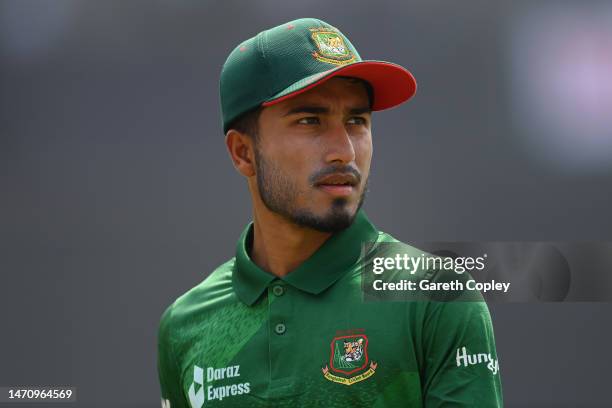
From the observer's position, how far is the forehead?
6.00 feet

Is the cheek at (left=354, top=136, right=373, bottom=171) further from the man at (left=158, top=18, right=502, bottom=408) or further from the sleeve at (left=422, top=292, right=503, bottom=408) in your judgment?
the sleeve at (left=422, top=292, right=503, bottom=408)

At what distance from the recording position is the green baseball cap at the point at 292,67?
184 cm

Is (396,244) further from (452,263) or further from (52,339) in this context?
(52,339)

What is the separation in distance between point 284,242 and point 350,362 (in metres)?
0.34

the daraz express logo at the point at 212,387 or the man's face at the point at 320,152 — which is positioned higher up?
the man's face at the point at 320,152

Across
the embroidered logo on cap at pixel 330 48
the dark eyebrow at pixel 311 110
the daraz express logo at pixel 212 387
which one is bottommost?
the daraz express logo at pixel 212 387

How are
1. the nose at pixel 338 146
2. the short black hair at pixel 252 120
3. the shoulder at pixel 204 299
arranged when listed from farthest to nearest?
the shoulder at pixel 204 299
the short black hair at pixel 252 120
the nose at pixel 338 146

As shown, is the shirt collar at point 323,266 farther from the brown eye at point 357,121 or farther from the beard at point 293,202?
the brown eye at point 357,121

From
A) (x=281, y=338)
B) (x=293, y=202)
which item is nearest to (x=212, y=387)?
(x=281, y=338)

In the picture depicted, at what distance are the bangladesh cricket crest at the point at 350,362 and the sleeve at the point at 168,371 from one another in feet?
1.47

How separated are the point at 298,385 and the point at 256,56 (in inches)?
28.1

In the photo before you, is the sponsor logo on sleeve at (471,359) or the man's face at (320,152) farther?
the man's face at (320,152)

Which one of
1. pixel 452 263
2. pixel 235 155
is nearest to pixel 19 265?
pixel 235 155

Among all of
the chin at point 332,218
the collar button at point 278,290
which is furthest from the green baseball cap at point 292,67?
the collar button at point 278,290
